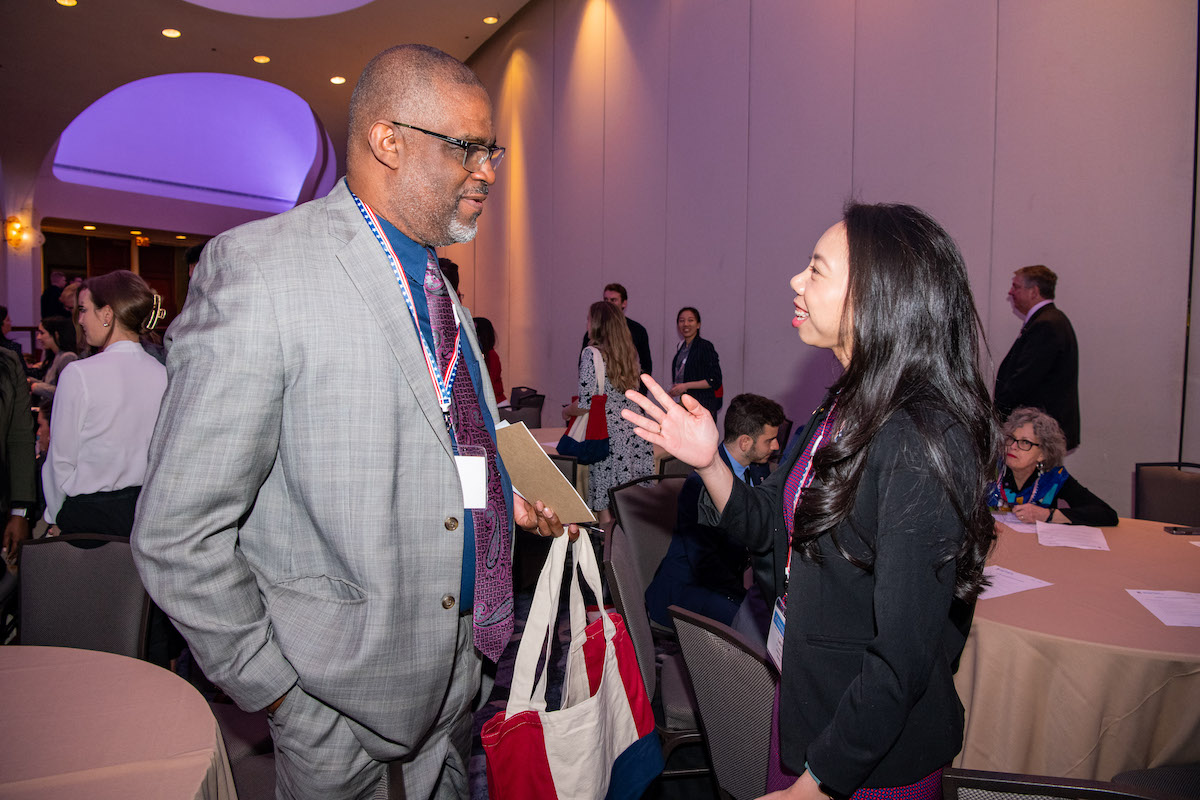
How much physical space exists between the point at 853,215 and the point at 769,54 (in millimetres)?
5181

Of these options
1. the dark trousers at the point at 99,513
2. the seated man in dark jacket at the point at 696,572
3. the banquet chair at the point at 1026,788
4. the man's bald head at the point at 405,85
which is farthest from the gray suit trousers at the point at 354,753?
the dark trousers at the point at 99,513

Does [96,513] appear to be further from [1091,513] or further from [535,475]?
[1091,513]

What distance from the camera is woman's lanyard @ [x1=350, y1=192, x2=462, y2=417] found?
4.15 feet

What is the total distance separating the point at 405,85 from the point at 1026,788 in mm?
1535

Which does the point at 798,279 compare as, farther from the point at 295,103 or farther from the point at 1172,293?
the point at 295,103

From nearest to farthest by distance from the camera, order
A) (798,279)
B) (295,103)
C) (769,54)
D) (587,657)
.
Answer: (798,279) < (587,657) < (769,54) < (295,103)

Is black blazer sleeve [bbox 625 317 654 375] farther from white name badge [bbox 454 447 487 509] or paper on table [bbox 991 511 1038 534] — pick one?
white name badge [bbox 454 447 487 509]

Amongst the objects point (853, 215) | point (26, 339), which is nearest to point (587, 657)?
point (853, 215)

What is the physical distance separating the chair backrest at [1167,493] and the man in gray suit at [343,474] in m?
3.36

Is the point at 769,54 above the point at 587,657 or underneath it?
above

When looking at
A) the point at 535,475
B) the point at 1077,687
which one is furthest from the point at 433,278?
the point at 1077,687

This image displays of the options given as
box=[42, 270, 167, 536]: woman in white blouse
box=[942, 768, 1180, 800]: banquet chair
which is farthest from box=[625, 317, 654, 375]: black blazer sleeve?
box=[942, 768, 1180, 800]: banquet chair

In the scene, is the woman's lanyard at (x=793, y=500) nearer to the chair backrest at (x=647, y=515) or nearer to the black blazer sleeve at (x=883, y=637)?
the black blazer sleeve at (x=883, y=637)

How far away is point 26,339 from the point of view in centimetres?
1223
